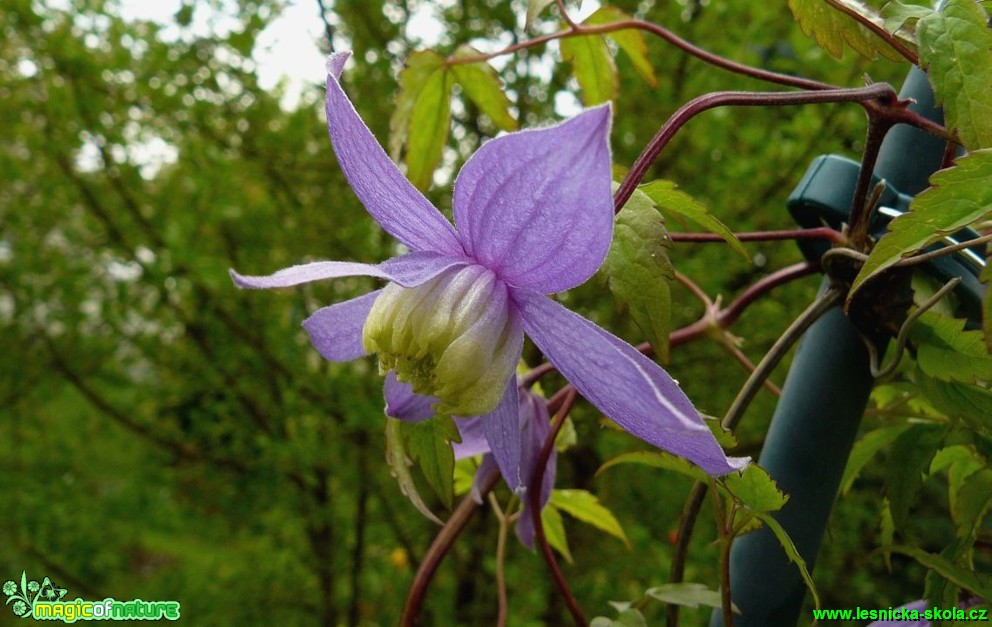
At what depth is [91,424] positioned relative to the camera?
192 cm

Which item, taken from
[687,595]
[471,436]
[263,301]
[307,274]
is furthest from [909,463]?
[263,301]

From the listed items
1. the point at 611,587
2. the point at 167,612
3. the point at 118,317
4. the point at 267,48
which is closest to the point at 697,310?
the point at 611,587

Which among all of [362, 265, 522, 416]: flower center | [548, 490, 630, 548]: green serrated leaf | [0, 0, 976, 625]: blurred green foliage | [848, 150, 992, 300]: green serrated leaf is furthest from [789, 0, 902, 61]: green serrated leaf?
[0, 0, 976, 625]: blurred green foliage

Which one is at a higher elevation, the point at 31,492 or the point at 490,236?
the point at 490,236

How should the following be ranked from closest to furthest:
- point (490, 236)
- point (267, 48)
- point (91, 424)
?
point (490, 236)
point (267, 48)
point (91, 424)

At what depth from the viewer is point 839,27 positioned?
42 centimetres

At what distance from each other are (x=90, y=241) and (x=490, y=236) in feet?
5.01

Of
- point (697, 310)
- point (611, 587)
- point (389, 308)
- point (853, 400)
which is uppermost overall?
point (389, 308)

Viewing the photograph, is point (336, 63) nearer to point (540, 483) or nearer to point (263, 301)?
point (540, 483)

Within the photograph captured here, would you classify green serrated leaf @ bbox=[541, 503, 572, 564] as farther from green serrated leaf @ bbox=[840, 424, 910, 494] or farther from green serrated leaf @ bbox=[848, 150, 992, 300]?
green serrated leaf @ bbox=[848, 150, 992, 300]

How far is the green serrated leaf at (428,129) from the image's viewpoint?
59 centimetres

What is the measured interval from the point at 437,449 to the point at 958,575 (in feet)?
0.90

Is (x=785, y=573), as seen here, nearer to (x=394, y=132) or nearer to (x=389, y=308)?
(x=389, y=308)

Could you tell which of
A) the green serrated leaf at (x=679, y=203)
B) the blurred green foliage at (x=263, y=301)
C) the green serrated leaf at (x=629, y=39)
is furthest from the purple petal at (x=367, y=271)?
the blurred green foliage at (x=263, y=301)
